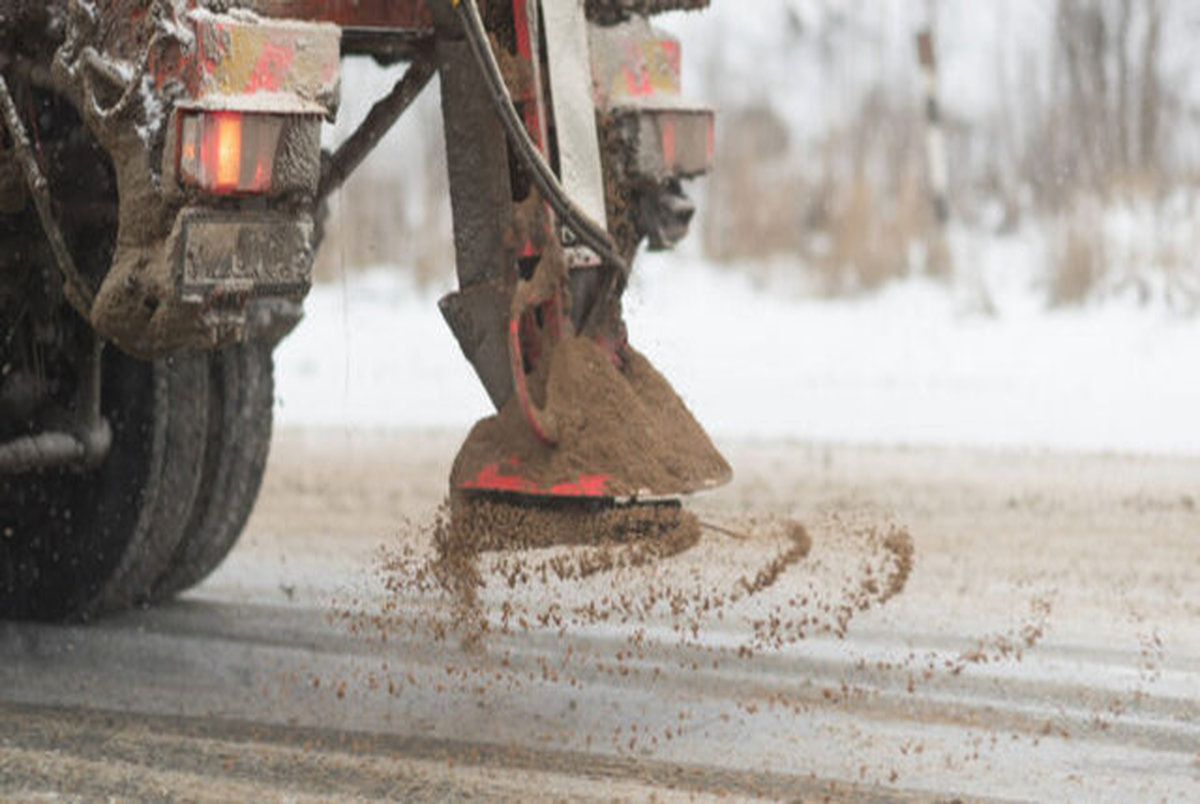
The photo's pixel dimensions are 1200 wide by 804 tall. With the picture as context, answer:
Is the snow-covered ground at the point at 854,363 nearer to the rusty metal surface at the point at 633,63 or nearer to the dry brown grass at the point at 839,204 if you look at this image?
the dry brown grass at the point at 839,204

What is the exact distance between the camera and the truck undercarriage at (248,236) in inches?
159

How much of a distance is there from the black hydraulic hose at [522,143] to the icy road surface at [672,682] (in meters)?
0.74

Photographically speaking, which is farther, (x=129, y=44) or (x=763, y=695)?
(x=763, y=695)

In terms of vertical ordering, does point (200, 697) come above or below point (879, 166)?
below

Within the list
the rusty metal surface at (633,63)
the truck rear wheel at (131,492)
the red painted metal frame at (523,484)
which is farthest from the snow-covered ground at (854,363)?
the red painted metal frame at (523,484)

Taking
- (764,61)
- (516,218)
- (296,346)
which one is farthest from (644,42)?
(764,61)

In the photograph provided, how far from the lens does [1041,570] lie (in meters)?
6.25

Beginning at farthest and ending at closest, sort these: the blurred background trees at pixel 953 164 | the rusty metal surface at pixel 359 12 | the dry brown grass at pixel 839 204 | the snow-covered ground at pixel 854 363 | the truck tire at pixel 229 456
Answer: the dry brown grass at pixel 839 204
the blurred background trees at pixel 953 164
the snow-covered ground at pixel 854 363
the truck tire at pixel 229 456
the rusty metal surface at pixel 359 12

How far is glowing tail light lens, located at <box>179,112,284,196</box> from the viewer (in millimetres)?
3943

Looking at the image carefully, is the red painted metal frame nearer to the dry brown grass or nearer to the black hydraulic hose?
the black hydraulic hose

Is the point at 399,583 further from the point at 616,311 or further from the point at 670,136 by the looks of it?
the point at 670,136

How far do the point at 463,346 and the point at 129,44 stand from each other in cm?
97

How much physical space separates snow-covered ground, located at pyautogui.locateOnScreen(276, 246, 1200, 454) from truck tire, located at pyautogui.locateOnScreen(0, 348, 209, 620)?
11.8ft

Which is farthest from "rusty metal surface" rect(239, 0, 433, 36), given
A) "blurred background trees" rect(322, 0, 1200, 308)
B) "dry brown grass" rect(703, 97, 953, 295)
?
"dry brown grass" rect(703, 97, 953, 295)
